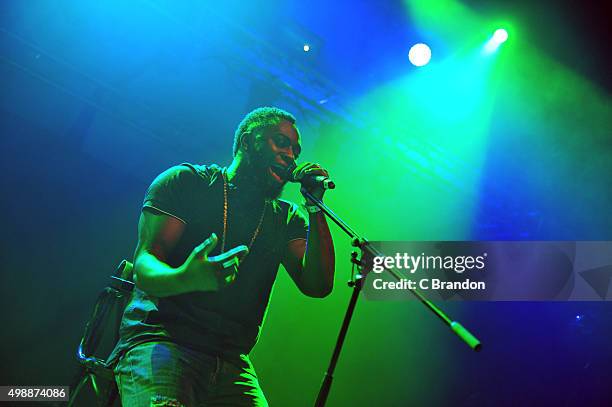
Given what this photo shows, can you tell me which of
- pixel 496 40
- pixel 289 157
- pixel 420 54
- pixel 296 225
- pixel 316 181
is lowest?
pixel 296 225

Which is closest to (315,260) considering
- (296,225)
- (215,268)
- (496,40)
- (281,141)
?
(296,225)

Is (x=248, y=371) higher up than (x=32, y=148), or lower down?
lower down

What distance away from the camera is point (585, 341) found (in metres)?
5.49

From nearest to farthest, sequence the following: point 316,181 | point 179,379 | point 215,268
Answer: point 215,268
point 179,379
point 316,181

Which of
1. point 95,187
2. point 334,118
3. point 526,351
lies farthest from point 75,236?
point 526,351

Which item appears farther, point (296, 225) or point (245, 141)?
point (245, 141)

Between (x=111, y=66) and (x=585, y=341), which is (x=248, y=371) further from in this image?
(x=585, y=341)

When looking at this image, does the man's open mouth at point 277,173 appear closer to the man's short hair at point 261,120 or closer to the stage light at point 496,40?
the man's short hair at point 261,120

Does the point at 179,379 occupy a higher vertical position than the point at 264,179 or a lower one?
lower

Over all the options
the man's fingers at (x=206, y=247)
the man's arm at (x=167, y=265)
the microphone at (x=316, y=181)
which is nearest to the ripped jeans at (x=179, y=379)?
the man's arm at (x=167, y=265)

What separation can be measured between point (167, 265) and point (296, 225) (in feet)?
2.81

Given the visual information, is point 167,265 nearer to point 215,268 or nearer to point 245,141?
point 215,268

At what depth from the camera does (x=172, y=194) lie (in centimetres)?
211

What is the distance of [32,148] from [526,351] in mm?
5596
